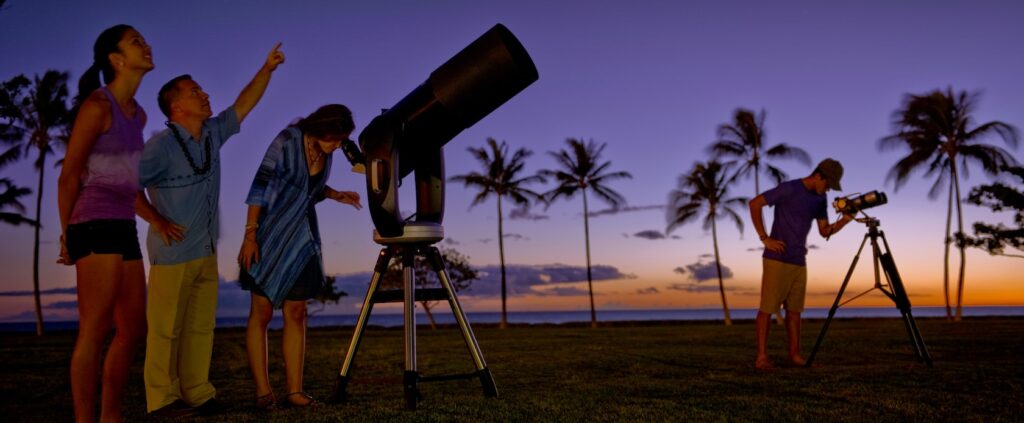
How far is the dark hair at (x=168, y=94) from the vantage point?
13.1 feet

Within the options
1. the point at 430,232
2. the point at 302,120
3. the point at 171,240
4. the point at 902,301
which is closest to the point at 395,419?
the point at 430,232

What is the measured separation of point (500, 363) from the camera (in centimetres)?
868

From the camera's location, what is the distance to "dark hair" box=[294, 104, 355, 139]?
4250mm

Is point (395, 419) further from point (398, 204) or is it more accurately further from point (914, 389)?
point (914, 389)

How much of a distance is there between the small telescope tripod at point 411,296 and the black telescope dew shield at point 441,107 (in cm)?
15

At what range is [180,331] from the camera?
4.00 m

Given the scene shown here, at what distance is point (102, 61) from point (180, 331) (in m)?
1.47

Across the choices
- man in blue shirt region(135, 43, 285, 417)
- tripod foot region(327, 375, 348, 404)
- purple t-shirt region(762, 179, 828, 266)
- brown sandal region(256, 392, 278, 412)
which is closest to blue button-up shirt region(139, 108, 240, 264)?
man in blue shirt region(135, 43, 285, 417)

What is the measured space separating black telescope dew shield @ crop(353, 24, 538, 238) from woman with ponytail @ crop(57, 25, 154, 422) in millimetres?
1159

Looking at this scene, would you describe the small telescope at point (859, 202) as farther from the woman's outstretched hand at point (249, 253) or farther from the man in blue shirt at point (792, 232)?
the woman's outstretched hand at point (249, 253)

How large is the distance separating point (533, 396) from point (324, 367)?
15.3 feet

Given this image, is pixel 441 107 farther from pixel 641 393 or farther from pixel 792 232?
pixel 792 232

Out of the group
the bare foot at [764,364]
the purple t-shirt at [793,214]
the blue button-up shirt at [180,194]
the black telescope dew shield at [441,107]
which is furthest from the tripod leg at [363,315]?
the purple t-shirt at [793,214]

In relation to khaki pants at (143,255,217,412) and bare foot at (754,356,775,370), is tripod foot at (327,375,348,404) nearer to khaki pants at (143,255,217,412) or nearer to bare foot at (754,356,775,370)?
khaki pants at (143,255,217,412)
